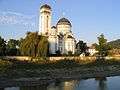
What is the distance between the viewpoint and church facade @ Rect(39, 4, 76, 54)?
69875 mm

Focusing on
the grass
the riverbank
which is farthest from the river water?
the grass

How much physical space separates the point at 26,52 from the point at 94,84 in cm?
1784

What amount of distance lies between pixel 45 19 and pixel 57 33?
4538mm

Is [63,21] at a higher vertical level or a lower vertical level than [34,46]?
higher

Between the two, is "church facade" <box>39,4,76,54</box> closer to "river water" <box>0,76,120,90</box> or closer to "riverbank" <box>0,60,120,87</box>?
"riverbank" <box>0,60,120,87</box>

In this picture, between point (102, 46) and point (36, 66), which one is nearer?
point (36, 66)

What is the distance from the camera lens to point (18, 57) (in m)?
56.8

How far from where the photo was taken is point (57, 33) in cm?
7375

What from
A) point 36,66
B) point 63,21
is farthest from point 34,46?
point 63,21

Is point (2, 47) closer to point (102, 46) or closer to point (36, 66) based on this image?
point (36, 66)

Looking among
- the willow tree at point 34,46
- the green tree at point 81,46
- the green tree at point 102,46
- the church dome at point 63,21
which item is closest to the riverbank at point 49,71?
the willow tree at point 34,46

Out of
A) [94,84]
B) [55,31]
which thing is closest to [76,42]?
[55,31]

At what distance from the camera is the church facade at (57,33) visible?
2751 inches

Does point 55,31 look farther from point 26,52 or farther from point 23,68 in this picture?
point 23,68
